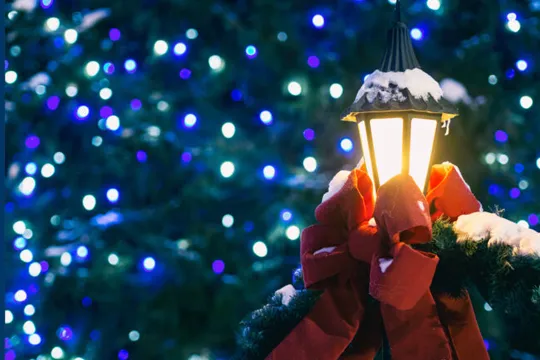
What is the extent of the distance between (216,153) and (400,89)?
1.11 metres

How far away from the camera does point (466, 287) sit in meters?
0.79

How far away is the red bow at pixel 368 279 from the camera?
741 millimetres

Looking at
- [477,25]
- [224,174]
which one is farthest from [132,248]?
[477,25]

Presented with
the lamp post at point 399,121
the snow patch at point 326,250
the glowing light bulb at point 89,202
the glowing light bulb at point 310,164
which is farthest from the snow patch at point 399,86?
the glowing light bulb at point 89,202

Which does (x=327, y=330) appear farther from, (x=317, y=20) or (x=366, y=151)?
(x=317, y=20)

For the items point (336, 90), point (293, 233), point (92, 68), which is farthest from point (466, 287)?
point (92, 68)

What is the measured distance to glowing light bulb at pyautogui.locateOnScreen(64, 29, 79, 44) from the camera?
2.22 metres

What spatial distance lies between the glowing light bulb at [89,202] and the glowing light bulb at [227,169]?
0.54 metres

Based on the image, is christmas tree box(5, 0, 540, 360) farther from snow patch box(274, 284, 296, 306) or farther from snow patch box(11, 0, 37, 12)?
snow patch box(274, 284, 296, 306)

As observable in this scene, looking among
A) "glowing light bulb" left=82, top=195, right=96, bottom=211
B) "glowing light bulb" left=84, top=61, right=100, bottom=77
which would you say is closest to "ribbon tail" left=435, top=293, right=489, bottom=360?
"glowing light bulb" left=82, top=195, right=96, bottom=211

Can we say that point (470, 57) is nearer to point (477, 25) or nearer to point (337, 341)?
point (477, 25)

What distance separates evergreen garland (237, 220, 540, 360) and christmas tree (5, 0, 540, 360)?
1.01 meters

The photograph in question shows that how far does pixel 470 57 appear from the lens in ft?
6.30

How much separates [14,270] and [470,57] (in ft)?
6.14
